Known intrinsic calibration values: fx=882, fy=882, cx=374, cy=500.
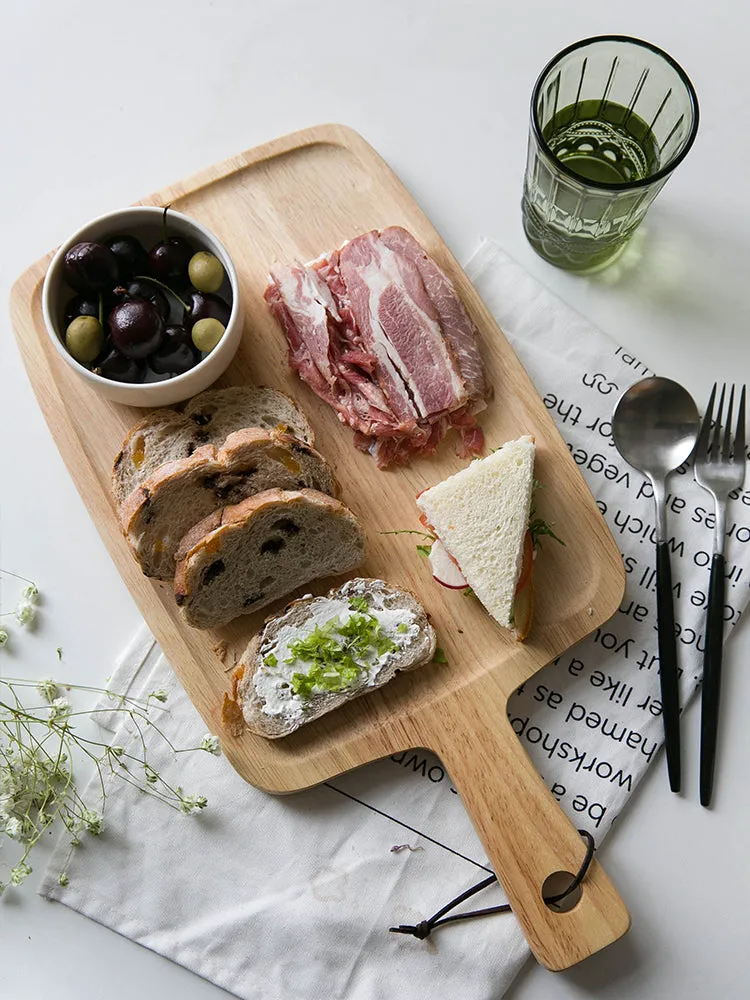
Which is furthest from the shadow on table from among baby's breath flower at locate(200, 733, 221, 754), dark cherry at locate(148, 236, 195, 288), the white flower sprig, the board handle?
the white flower sprig

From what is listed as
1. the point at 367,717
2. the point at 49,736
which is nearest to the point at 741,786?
the point at 367,717

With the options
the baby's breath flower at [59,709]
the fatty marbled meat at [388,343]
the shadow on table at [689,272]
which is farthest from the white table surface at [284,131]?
the fatty marbled meat at [388,343]

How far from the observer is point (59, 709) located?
2.90 m

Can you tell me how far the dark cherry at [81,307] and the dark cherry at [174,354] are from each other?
0.22 metres

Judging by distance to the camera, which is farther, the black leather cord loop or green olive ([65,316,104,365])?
the black leather cord loop

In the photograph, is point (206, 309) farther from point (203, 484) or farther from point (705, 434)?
point (705, 434)

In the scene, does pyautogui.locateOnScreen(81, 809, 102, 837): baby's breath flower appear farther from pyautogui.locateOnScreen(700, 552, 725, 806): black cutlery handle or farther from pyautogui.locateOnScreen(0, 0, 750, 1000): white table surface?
pyautogui.locateOnScreen(700, 552, 725, 806): black cutlery handle

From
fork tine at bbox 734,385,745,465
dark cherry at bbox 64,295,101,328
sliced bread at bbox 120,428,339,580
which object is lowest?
fork tine at bbox 734,385,745,465

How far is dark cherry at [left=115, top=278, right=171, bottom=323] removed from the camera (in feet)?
8.82

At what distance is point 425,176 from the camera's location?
3172 mm

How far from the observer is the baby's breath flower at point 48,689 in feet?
9.75

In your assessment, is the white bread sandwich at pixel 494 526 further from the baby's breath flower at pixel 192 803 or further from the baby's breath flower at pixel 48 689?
the baby's breath flower at pixel 48 689

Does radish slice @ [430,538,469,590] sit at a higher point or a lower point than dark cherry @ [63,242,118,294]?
lower

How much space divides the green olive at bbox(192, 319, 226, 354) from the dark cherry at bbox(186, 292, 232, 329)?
1.0 inches
